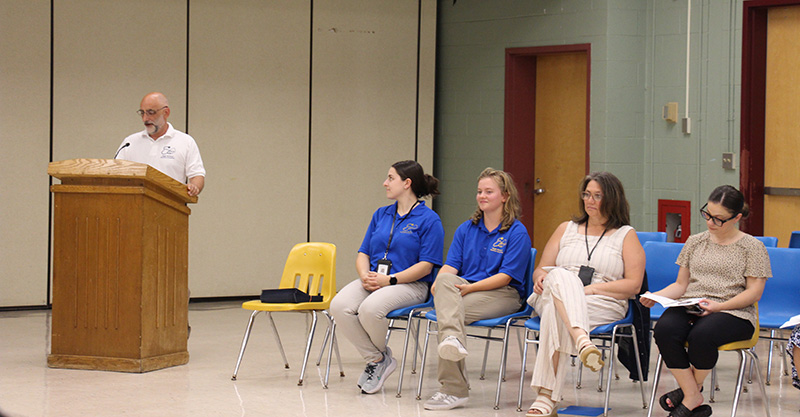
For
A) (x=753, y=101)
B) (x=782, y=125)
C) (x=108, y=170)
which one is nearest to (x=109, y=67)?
(x=108, y=170)

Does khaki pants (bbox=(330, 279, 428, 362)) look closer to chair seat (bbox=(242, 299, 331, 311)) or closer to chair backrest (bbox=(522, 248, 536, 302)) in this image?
chair seat (bbox=(242, 299, 331, 311))

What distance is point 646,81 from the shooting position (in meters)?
7.26

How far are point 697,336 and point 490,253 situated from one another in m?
1.16

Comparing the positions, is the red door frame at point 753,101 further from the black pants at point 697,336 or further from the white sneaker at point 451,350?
the white sneaker at point 451,350

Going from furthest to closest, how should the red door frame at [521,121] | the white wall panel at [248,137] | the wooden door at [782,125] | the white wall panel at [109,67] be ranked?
the red door frame at [521,121] < the white wall panel at [248,137] < the white wall panel at [109,67] < the wooden door at [782,125]

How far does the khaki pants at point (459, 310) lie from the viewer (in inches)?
168

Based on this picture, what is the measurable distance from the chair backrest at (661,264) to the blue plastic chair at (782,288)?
454mm

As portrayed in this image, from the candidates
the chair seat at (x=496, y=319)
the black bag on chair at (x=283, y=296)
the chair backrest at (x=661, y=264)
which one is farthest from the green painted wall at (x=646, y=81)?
the black bag on chair at (x=283, y=296)

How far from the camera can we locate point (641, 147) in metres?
7.29

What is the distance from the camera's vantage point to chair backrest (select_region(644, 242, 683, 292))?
4695 millimetres

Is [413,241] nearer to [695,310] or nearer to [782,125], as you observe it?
A: [695,310]

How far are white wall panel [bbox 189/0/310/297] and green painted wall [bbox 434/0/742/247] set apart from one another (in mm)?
1766

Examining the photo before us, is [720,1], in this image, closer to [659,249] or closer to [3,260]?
[659,249]

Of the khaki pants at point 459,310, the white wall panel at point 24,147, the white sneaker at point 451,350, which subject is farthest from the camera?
the white wall panel at point 24,147
